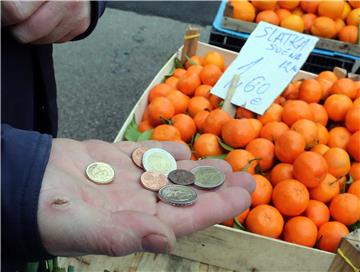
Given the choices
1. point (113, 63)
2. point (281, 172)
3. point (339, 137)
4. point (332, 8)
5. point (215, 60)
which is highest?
point (332, 8)

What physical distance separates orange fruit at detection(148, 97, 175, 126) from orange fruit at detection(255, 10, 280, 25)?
762 millimetres

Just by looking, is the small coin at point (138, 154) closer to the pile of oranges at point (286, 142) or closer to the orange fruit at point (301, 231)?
the pile of oranges at point (286, 142)

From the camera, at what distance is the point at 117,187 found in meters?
1.03

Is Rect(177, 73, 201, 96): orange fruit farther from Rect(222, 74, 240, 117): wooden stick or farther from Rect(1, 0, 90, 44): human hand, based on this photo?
Rect(1, 0, 90, 44): human hand

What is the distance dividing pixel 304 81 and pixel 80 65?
81.8 inches

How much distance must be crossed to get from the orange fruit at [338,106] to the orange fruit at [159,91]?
0.68 m

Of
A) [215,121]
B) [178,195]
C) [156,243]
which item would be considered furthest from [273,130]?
[156,243]

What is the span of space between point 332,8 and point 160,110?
110 centimetres

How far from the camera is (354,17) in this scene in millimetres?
2277

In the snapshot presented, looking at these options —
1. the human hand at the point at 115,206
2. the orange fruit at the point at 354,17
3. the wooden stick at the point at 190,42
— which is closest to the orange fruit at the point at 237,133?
the human hand at the point at 115,206

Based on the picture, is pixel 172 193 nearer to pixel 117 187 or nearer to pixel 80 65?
pixel 117 187

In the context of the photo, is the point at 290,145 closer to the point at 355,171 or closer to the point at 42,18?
the point at 355,171

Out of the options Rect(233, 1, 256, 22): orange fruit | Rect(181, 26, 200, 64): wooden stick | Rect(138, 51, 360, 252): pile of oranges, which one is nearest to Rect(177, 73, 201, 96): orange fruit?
Rect(138, 51, 360, 252): pile of oranges

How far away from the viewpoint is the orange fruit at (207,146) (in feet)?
5.52
